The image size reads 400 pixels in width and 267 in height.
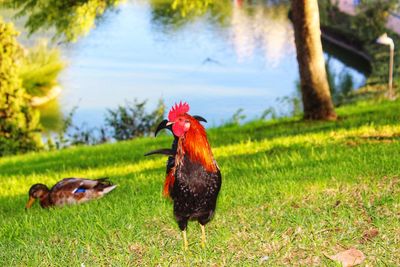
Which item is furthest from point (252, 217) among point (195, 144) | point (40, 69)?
point (40, 69)

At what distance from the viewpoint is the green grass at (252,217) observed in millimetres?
5625

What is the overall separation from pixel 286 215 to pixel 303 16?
6.92 metres

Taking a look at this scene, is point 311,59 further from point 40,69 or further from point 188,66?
point 188,66

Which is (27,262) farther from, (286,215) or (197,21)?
(197,21)

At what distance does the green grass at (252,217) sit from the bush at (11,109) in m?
7.15

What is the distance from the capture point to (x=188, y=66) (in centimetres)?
3494

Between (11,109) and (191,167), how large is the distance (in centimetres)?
1311

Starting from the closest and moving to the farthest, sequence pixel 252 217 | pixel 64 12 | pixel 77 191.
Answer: pixel 252 217 → pixel 77 191 → pixel 64 12

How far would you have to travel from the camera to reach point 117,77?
32594 mm

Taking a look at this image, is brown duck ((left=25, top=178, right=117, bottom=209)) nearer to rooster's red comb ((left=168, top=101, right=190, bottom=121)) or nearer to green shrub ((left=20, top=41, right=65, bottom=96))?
rooster's red comb ((left=168, top=101, right=190, bottom=121))

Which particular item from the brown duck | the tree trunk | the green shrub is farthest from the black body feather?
the green shrub

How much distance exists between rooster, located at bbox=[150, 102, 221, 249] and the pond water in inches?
551

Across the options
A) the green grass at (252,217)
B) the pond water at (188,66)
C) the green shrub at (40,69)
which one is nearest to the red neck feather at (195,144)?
the green grass at (252,217)

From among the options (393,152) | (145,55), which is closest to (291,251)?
(393,152)
